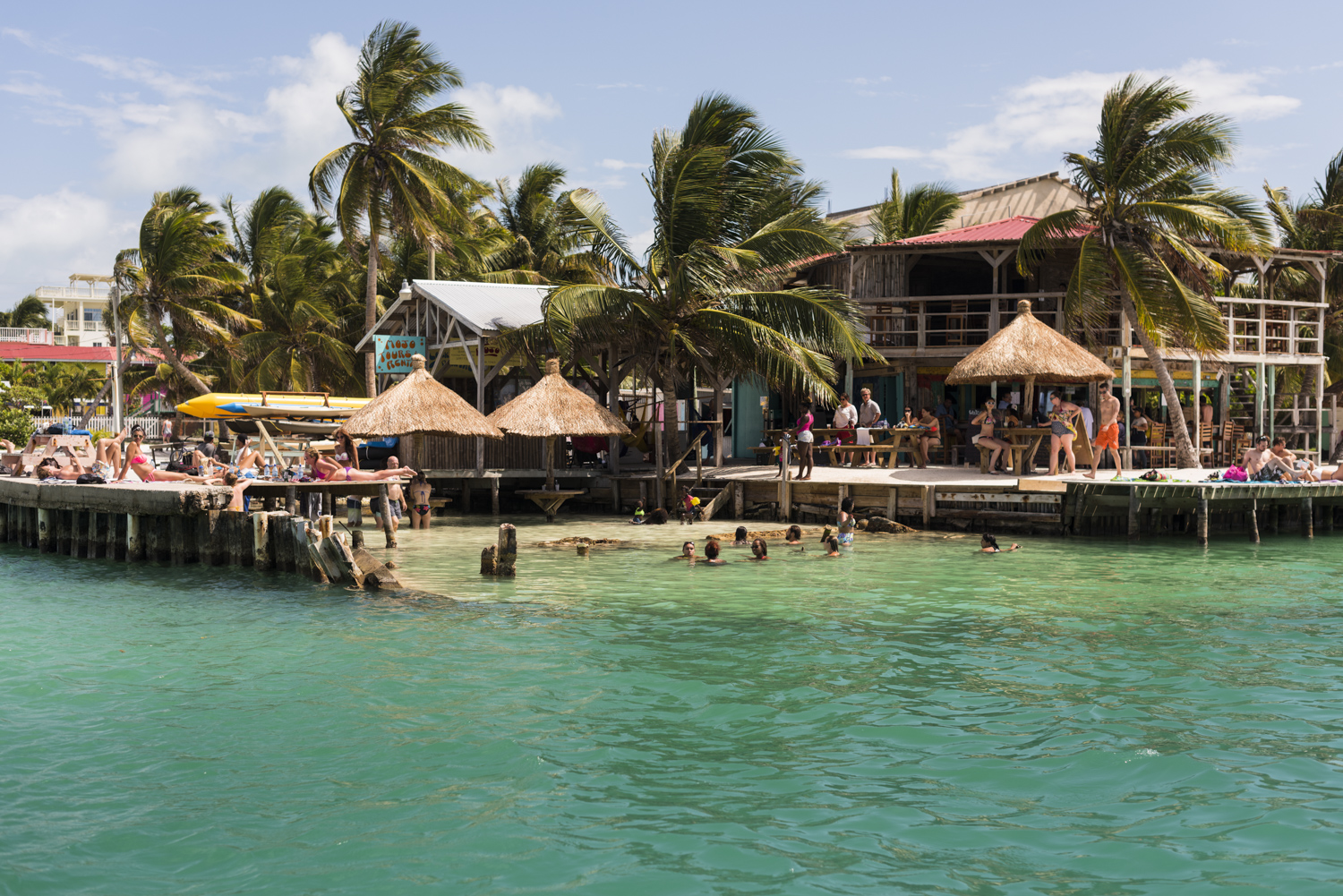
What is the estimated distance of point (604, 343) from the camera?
25359mm

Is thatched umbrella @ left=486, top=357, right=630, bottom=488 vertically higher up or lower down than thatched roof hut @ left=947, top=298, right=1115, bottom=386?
lower down

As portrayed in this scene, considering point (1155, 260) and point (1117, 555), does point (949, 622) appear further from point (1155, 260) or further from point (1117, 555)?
point (1155, 260)

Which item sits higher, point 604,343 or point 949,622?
point 604,343

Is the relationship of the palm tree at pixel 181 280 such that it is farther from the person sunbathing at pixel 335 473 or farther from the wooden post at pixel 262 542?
the wooden post at pixel 262 542

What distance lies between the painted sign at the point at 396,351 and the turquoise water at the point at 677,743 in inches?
514

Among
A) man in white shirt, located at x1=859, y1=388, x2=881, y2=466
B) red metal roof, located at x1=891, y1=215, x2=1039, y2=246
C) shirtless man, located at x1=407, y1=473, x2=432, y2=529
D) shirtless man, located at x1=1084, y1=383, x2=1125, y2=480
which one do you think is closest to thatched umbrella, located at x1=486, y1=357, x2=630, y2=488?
shirtless man, located at x1=407, y1=473, x2=432, y2=529

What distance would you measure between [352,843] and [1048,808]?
13.3 ft

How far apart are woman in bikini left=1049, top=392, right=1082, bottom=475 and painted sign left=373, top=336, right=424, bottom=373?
14542mm

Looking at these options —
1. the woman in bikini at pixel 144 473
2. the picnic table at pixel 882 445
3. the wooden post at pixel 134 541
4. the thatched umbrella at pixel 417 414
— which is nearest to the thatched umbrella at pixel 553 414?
the thatched umbrella at pixel 417 414

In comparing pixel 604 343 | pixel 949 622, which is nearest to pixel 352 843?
pixel 949 622

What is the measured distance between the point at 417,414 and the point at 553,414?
9.08ft

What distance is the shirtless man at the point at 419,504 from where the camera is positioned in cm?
2219

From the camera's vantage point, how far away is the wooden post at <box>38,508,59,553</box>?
20.2m

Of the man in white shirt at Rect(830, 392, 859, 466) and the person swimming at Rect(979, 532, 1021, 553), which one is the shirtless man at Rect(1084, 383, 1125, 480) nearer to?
the person swimming at Rect(979, 532, 1021, 553)
